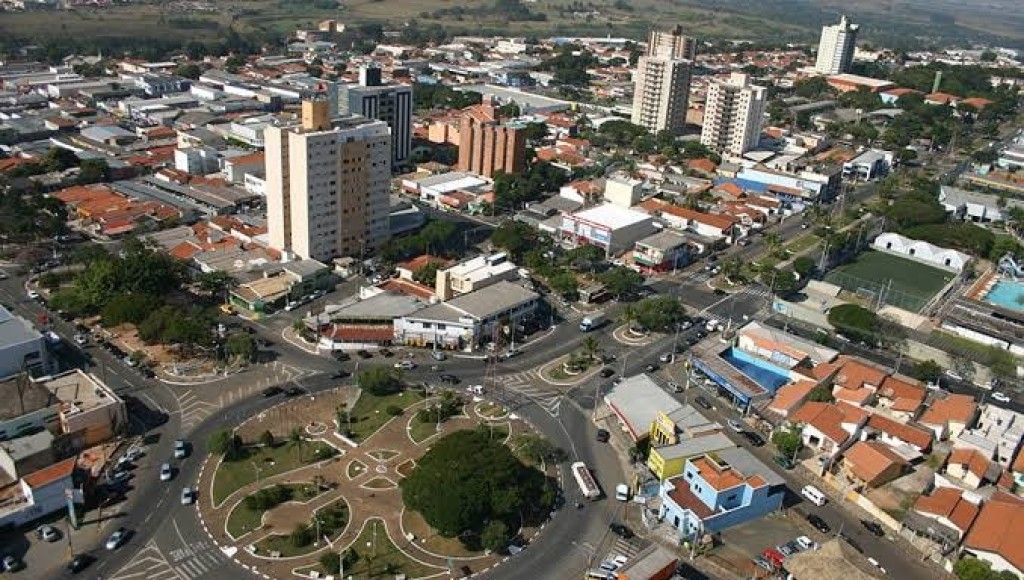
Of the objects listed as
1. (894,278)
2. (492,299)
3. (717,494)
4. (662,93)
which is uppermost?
(662,93)

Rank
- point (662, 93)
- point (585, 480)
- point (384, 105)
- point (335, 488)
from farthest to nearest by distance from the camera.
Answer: point (662, 93), point (384, 105), point (585, 480), point (335, 488)

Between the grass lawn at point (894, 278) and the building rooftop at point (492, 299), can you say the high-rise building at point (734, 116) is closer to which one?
the grass lawn at point (894, 278)

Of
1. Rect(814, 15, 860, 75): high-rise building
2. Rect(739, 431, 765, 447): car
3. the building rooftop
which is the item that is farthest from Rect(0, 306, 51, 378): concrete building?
Rect(814, 15, 860, 75): high-rise building

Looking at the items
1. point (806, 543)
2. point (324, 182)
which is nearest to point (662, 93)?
point (324, 182)

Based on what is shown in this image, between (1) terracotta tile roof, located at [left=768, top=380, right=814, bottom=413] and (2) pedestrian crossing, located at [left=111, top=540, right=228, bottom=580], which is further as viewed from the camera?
(1) terracotta tile roof, located at [left=768, top=380, right=814, bottom=413]

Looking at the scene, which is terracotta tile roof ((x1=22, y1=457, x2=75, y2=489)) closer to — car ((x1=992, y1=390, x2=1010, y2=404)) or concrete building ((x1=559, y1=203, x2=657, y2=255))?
concrete building ((x1=559, y1=203, x2=657, y2=255))

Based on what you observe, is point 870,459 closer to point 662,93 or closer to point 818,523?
point 818,523

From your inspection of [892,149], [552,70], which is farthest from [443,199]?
[552,70]
